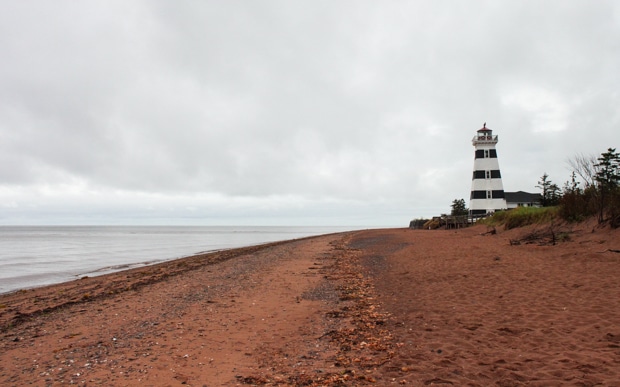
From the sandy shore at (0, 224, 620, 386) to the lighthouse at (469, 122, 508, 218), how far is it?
38866 mm

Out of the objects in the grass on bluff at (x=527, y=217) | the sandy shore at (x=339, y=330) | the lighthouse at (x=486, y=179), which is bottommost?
the sandy shore at (x=339, y=330)

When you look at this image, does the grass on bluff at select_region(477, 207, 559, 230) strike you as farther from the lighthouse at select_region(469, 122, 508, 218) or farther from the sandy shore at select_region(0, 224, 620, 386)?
the lighthouse at select_region(469, 122, 508, 218)

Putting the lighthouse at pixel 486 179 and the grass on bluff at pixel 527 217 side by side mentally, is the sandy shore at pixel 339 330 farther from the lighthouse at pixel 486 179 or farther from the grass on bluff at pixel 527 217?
the lighthouse at pixel 486 179

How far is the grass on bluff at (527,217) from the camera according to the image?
2550 centimetres

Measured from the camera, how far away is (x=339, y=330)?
25.4ft

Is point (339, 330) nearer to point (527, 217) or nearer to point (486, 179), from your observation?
point (527, 217)

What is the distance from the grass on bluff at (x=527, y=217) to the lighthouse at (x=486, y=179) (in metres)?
15.4

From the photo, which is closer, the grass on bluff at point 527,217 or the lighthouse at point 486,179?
the grass on bluff at point 527,217

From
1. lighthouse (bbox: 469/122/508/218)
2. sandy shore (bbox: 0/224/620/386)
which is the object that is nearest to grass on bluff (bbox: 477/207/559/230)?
sandy shore (bbox: 0/224/620/386)

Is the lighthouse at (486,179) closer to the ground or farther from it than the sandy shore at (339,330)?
farther from it

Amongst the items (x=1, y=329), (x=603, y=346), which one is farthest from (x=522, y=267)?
(x=1, y=329)

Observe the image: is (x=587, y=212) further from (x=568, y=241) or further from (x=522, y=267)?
(x=522, y=267)

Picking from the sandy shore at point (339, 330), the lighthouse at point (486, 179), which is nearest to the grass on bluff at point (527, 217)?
the sandy shore at point (339, 330)

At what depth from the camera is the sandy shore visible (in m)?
5.54
